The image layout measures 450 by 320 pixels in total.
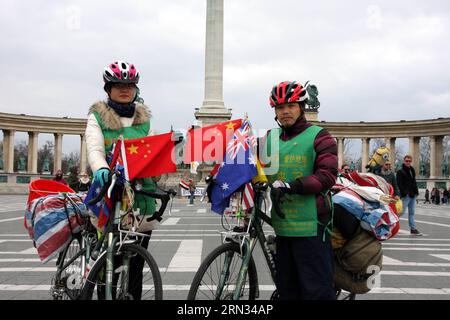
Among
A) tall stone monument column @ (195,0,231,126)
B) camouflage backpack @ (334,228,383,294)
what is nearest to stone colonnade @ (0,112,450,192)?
tall stone monument column @ (195,0,231,126)

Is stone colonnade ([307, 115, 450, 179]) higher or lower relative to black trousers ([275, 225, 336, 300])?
higher

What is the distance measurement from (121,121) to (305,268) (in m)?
2.16

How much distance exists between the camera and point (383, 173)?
12.6m

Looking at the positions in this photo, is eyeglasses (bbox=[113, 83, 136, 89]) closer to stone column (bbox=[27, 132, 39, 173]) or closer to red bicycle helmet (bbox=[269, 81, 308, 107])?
red bicycle helmet (bbox=[269, 81, 308, 107])

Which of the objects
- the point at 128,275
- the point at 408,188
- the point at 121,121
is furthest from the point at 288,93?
the point at 408,188

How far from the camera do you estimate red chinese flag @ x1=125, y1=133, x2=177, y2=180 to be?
4453 mm

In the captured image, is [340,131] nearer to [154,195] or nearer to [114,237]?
[154,195]

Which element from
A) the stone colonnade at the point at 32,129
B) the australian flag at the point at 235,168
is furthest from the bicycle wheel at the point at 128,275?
the stone colonnade at the point at 32,129

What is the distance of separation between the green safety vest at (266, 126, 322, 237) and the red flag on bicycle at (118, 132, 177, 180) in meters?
0.90

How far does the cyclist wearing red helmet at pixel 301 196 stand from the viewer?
4.21 m

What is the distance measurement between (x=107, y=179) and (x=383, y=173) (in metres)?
9.66
